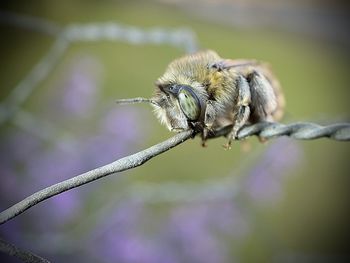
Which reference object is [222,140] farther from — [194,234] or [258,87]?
[258,87]

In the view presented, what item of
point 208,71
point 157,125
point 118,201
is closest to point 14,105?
point 118,201

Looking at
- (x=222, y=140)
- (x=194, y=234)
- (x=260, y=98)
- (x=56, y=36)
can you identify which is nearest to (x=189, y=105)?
(x=260, y=98)

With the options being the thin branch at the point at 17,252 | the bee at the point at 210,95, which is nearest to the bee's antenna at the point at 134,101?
the bee at the point at 210,95

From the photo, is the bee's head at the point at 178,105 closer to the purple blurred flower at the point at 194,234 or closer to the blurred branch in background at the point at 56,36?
the blurred branch in background at the point at 56,36

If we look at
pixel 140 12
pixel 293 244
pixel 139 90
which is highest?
pixel 140 12

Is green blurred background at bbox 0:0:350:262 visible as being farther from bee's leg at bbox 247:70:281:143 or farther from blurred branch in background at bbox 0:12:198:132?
bee's leg at bbox 247:70:281:143

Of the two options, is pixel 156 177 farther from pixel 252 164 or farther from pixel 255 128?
pixel 255 128

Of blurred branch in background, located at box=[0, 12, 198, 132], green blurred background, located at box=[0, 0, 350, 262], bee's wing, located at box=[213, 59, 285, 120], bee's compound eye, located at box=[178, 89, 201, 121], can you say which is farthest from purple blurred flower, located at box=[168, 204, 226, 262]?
bee's compound eye, located at box=[178, 89, 201, 121]
